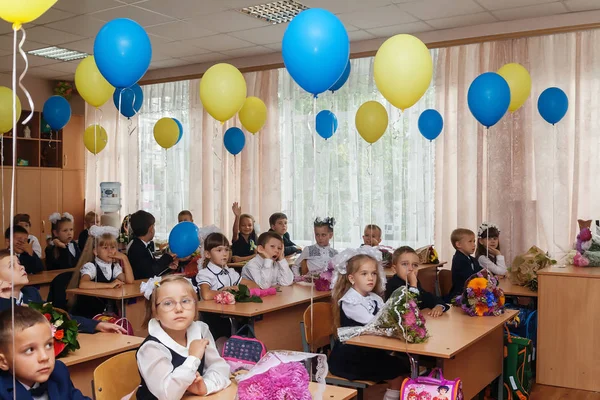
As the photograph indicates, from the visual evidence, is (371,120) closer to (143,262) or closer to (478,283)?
(478,283)

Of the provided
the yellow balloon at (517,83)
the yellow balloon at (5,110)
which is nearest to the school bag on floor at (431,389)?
the yellow balloon at (517,83)

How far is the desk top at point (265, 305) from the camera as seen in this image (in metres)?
3.91

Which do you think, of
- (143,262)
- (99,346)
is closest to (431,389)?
(99,346)

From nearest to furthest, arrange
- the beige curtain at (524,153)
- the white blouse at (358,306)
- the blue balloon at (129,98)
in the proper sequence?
the white blouse at (358,306), the beige curtain at (524,153), the blue balloon at (129,98)

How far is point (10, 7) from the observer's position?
199 cm

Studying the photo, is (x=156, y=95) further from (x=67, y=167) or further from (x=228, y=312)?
(x=228, y=312)

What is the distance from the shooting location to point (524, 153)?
6.34 m

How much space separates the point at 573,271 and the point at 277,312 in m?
2.13

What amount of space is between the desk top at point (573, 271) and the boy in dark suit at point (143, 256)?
303 cm

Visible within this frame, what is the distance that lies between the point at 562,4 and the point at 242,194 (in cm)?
429

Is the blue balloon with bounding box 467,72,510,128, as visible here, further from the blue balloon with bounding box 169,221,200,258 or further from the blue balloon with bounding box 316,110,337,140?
the blue balloon with bounding box 169,221,200,258

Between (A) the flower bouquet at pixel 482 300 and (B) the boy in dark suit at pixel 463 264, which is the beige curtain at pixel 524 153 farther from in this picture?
(A) the flower bouquet at pixel 482 300

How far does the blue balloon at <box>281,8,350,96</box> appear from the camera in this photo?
2.95 meters

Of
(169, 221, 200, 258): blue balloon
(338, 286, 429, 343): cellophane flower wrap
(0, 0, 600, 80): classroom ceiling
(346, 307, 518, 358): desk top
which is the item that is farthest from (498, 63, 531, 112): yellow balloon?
(169, 221, 200, 258): blue balloon
